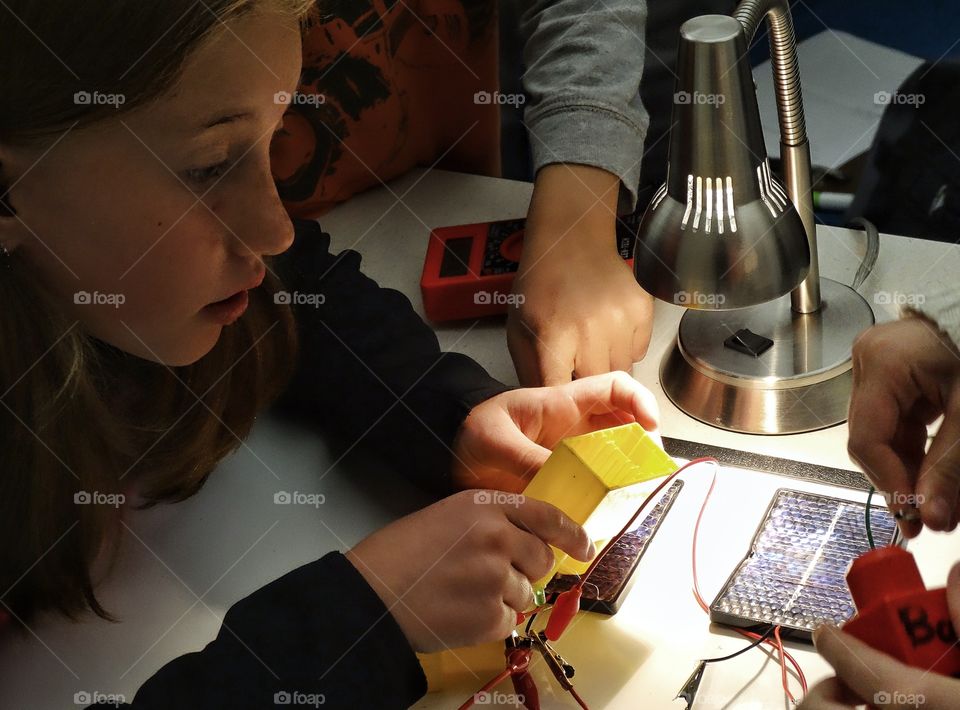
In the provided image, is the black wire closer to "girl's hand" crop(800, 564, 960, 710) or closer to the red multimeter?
"girl's hand" crop(800, 564, 960, 710)

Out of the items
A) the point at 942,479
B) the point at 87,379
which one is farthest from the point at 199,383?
the point at 942,479

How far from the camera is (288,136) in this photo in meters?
1.38

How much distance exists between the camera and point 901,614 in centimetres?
64

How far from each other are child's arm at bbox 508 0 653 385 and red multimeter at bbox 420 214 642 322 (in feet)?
0.13

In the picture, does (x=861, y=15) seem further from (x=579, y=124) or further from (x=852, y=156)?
(x=579, y=124)

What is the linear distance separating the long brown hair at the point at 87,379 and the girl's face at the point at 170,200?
0.02m

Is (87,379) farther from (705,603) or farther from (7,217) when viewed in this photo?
(705,603)

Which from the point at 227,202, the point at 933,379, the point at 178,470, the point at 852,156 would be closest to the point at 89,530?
the point at 178,470

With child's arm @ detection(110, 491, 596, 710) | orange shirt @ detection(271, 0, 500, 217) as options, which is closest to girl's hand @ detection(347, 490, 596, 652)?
child's arm @ detection(110, 491, 596, 710)

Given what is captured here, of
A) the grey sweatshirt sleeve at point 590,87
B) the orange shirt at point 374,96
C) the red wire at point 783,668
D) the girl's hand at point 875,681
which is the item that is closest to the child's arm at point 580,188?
the grey sweatshirt sleeve at point 590,87

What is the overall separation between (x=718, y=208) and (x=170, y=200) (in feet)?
1.49

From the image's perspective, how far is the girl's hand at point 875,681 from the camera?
60 centimetres

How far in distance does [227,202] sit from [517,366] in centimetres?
37

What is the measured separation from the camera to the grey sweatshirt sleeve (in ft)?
4.07
